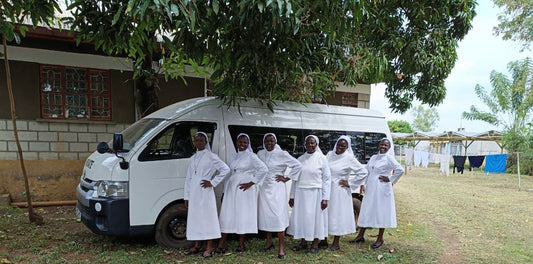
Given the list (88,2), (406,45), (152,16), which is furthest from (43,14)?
(406,45)

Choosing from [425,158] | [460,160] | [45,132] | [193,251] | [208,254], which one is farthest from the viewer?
[425,158]

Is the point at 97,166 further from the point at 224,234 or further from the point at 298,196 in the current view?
the point at 298,196

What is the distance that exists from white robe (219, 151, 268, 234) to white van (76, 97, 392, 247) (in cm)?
51

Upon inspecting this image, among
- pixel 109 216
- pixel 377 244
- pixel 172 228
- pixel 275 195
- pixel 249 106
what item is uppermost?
pixel 249 106

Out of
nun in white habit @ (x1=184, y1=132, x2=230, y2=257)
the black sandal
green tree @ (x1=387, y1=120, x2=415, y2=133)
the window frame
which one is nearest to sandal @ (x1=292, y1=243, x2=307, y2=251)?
the black sandal

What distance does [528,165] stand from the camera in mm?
17344

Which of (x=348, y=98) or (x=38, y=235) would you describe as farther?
(x=348, y=98)

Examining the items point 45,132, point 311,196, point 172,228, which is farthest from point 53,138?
point 311,196

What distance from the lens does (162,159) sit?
4547mm

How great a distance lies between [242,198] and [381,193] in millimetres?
2075

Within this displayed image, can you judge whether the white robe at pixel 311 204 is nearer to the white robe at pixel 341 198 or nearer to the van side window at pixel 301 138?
the white robe at pixel 341 198

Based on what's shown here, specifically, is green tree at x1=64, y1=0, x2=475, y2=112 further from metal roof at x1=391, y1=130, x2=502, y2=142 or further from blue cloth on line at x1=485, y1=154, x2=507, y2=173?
metal roof at x1=391, y1=130, x2=502, y2=142

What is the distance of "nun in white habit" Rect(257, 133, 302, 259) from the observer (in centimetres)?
447

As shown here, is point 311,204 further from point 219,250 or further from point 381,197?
point 219,250
